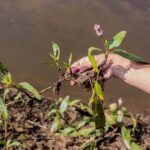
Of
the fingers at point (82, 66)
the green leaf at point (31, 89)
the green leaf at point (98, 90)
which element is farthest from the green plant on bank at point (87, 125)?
the green leaf at point (98, 90)

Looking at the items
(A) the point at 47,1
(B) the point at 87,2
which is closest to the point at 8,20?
(A) the point at 47,1

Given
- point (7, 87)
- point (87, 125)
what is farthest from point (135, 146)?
point (7, 87)

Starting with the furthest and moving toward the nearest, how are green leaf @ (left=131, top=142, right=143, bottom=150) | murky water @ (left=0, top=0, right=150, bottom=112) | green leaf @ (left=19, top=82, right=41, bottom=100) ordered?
murky water @ (left=0, top=0, right=150, bottom=112), green leaf @ (left=131, top=142, right=143, bottom=150), green leaf @ (left=19, top=82, right=41, bottom=100)

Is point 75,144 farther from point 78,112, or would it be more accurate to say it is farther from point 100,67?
point 100,67

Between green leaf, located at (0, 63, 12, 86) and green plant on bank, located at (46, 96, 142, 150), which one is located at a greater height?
green leaf, located at (0, 63, 12, 86)

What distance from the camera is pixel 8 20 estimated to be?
14.0ft

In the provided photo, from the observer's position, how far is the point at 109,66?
2.59 metres

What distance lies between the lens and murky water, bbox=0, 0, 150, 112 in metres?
3.69

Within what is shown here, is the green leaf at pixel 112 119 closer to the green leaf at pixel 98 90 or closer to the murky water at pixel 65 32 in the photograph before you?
the murky water at pixel 65 32

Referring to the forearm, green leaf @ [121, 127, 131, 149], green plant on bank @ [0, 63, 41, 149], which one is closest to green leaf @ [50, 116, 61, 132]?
green plant on bank @ [0, 63, 41, 149]

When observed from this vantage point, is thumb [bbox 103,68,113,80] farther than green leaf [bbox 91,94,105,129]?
Yes

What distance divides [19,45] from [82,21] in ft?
2.08

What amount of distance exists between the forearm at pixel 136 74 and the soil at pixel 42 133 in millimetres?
612

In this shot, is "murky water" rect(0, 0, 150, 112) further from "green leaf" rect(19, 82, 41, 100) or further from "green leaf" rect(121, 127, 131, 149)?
"green leaf" rect(19, 82, 41, 100)
